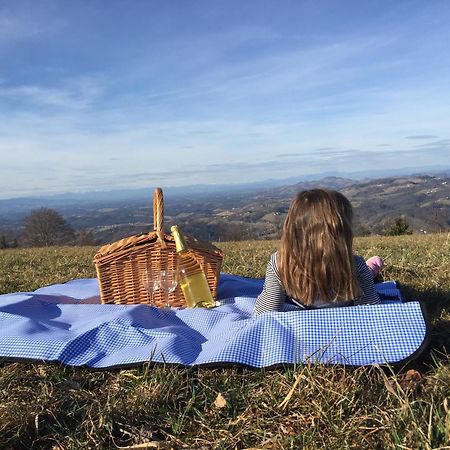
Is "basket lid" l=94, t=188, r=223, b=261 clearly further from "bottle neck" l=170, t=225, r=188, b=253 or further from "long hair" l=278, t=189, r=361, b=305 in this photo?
"long hair" l=278, t=189, r=361, b=305

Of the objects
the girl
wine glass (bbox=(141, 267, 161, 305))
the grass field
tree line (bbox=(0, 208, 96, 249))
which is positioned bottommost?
tree line (bbox=(0, 208, 96, 249))

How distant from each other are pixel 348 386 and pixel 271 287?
133 centimetres

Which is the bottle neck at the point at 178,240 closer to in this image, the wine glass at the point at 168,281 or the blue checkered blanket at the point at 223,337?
the wine glass at the point at 168,281

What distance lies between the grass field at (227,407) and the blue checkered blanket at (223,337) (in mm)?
91

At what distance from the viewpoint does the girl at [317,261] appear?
360 centimetres

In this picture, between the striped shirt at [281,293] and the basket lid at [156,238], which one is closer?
the striped shirt at [281,293]

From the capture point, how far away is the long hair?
3594 mm

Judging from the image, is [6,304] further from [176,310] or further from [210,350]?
[210,350]

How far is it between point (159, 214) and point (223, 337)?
1.72 metres

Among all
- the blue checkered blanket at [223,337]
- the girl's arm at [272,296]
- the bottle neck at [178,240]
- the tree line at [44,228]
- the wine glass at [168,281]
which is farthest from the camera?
the tree line at [44,228]

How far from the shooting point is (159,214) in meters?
4.71

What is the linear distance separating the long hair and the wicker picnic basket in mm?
→ 1304

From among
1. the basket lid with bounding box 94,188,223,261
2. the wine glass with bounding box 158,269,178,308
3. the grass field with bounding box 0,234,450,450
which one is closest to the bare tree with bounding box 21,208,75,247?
the basket lid with bounding box 94,188,223,261

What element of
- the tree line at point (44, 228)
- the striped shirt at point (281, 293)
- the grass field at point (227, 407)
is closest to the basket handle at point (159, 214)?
the striped shirt at point (281, 293)
